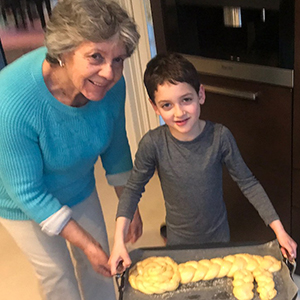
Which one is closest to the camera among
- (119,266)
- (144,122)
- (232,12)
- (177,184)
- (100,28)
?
(100,28)

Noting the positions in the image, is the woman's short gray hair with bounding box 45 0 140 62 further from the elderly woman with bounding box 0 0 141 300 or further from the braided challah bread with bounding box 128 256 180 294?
the braided challah bread with bounding box 128 256 180 294

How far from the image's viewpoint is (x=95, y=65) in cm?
96

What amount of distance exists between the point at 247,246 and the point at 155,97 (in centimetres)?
46

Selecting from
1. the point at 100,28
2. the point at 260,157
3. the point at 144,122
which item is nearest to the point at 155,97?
the point at 100,28

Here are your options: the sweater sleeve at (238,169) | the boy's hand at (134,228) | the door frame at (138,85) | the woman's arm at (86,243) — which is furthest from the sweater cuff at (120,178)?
the door frame at (138,85)

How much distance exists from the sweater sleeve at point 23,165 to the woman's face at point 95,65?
0.51 ft

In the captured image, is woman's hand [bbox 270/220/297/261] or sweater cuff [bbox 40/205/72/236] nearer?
woman's hand [bbox 270/220/297/261]

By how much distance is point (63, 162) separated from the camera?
44.7 inches

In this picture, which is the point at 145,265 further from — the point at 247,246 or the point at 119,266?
the point at 247,246

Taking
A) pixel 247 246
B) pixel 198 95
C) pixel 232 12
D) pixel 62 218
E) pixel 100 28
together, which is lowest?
pixel 247 246

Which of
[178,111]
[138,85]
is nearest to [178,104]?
[178,111]

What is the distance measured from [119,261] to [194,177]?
31 cm

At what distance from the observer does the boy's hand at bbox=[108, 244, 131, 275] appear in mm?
1020

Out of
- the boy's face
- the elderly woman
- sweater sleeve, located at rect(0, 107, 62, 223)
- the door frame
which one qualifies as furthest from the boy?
the door frame
